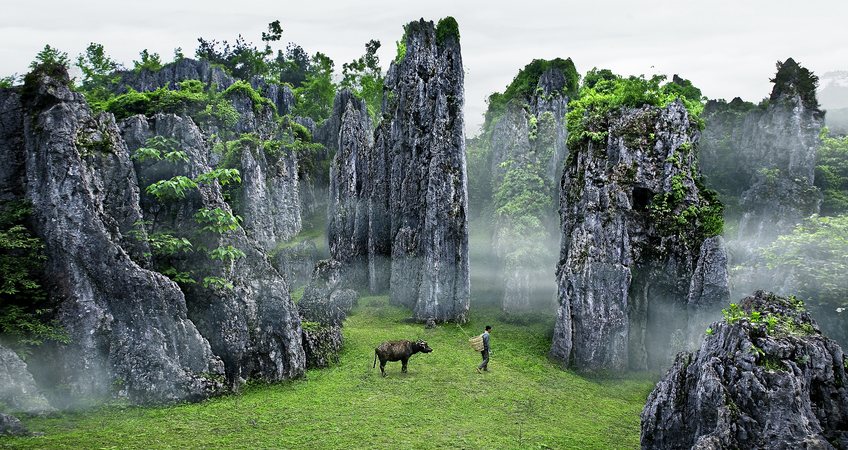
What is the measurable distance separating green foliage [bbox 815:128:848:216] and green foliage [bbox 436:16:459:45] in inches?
1145

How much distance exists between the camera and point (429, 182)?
3278 centimetres

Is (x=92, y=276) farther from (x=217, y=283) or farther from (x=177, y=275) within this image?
(x=217, y=283)

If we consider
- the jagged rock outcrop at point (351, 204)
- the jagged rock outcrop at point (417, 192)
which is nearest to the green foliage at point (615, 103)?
the jagged rock outcrop at point (417, 192)

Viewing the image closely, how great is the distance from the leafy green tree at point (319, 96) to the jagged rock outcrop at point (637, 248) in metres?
50.1

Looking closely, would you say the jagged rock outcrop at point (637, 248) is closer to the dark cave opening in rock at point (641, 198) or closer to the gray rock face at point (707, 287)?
the dark cave opening in rock at point (641, 198)

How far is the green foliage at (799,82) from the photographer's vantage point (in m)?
38.7

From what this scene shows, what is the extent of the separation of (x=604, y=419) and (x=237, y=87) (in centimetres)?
4624

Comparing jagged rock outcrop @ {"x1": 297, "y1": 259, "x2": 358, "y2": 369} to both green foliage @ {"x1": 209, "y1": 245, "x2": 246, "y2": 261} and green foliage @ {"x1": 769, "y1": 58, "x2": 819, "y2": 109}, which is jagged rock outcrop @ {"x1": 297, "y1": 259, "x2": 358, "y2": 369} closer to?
green foliage @ {"x1": 209, "y1": 245, "x2": 246, "y2": 261}

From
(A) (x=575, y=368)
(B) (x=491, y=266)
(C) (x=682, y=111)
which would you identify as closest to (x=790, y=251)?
(C) (x=682, y=111)

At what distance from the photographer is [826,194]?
38.1 meters

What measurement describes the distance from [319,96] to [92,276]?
192 feet

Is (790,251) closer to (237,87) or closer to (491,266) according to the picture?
(491,266)

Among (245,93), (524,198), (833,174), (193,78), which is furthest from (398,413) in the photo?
(193,78)

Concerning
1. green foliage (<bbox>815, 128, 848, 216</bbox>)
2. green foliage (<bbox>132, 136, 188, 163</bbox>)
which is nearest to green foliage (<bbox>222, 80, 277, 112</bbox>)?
green foliage (<bbox>132, 136, 188, 163</bbox>)
